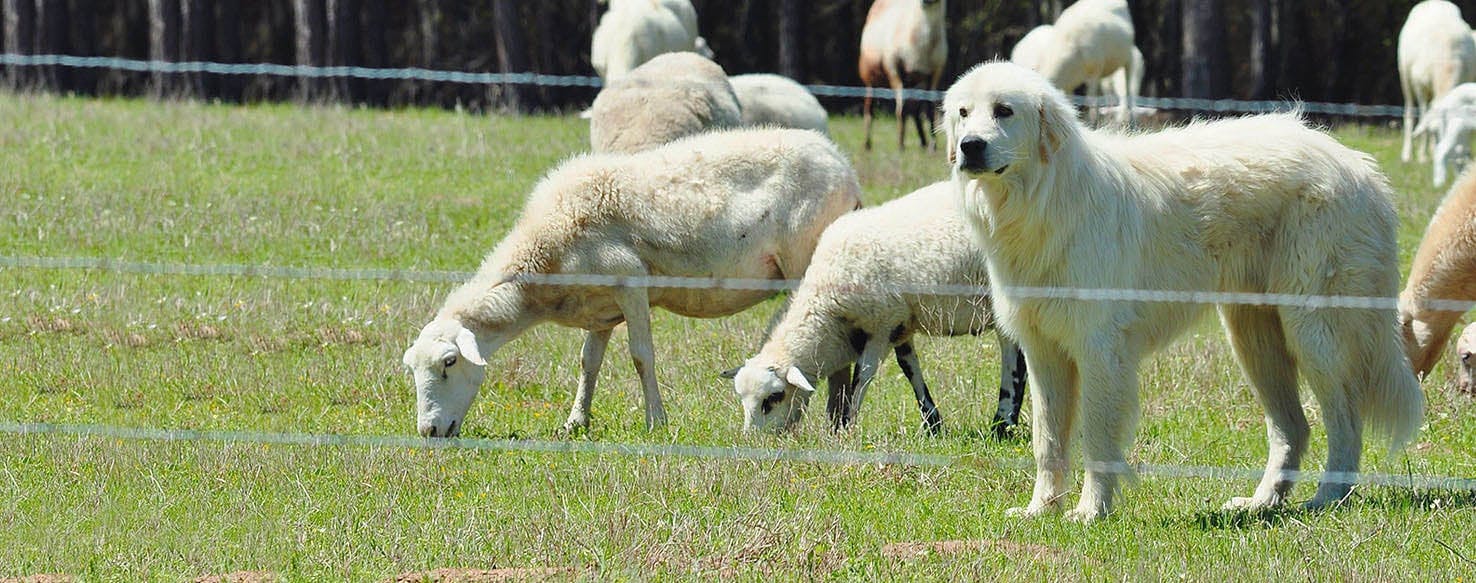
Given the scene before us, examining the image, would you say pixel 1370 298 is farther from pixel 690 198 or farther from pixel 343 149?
pixel 343 149

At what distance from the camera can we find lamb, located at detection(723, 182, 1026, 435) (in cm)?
823

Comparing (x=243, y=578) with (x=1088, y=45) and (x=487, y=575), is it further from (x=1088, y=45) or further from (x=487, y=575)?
(x=1088, y=45)

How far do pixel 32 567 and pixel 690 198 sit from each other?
13.3 ft

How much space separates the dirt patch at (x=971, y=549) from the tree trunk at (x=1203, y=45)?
1701 cm

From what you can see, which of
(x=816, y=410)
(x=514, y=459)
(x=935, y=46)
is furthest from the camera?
(x=935, y=46)

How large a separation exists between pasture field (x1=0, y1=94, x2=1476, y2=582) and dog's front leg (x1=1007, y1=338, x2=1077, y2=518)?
184 millimetres

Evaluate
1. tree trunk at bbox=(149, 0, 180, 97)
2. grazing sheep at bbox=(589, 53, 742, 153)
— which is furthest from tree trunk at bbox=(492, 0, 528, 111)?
grazing sheep at bbox=(589, 53, 742, 153)

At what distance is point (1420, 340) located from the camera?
Result: 8797 mm

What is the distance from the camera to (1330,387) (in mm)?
6633

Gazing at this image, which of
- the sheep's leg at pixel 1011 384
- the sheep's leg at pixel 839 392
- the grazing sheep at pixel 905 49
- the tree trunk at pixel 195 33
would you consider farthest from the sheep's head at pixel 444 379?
the tree trunk at pixel 195 33

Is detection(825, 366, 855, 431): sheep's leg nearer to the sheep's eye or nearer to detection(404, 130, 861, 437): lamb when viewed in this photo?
the sheep's eye

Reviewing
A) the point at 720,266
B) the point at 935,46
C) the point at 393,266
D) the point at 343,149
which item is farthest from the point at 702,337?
the point at 935,46

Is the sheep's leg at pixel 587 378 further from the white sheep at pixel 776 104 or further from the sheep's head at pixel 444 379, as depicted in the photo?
the white sheep at pixel 776 104

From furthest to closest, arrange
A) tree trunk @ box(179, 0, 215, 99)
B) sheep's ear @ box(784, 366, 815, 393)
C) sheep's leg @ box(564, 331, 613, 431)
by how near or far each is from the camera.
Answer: tree trunk @ box(179, 0, 215, 99)
sheep's leg @ box(564, 331, 613, 431)
sheep's ear @ box(784, 366, 815, 393)
